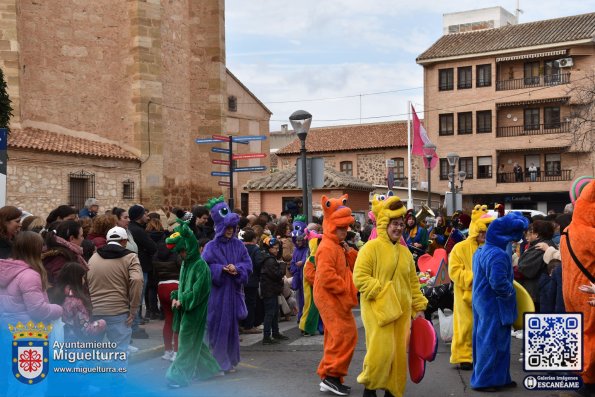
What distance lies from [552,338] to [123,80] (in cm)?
2547

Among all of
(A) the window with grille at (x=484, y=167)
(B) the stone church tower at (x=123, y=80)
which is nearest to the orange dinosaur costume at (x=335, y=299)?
(B) the stone church tower at (x=123, y=80)

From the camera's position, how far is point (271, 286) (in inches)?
440

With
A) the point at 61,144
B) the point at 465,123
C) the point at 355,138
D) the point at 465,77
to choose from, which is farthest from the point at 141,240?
the point at 355,138

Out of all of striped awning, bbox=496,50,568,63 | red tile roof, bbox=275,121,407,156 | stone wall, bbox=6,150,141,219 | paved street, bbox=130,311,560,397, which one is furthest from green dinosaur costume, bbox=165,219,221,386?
red tile roof, bbox=275,121,407,156

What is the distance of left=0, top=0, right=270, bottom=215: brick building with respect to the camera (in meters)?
26.8

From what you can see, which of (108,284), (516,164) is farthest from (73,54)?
(516,164)

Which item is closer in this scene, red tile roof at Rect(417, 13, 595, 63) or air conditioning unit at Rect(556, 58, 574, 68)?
air conditioning unit at Rect(556, 58, 574, 68)

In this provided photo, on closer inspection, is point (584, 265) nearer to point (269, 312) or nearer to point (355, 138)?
point (269, 312)

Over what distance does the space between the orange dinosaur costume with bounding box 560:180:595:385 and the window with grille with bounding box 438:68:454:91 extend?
148ft

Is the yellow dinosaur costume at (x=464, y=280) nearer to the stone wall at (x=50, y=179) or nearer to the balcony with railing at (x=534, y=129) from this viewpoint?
the stone wall at (x=50, y=179)

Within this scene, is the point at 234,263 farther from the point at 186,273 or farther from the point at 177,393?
the point at 177,393

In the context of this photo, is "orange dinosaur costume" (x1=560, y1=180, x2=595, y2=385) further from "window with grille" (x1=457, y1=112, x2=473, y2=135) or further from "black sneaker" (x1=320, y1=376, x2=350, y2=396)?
"window with grille" (x1=457, y1=112, x2=473, y2=135)

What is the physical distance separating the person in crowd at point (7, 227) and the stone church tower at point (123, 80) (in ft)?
62.5

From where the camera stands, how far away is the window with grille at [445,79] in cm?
5100
